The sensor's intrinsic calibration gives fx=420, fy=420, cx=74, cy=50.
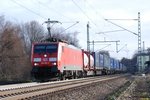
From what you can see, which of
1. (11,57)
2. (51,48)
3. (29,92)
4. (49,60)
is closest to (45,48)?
(51,48)

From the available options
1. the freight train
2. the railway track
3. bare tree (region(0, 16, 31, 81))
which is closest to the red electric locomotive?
the freight train

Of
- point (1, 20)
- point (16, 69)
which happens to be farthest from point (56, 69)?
point (1, 20)

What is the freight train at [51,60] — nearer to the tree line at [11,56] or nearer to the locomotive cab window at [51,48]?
the locomotive cab window at [51,48]

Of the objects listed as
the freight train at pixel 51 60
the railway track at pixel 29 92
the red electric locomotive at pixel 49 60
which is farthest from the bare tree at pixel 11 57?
the railway track at pixel 29 92

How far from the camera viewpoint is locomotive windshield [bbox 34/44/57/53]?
35406mm

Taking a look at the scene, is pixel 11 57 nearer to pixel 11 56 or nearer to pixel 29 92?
pixel 11 56

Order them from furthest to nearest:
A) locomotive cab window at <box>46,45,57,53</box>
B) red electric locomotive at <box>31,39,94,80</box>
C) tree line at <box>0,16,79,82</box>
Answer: tree line at <box>0,16,79,82</box>, locomotive cab window at <box>46,45,57,53</box>, red electric locomotive at <box>31,39,94,80</box>

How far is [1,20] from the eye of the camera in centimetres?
8069

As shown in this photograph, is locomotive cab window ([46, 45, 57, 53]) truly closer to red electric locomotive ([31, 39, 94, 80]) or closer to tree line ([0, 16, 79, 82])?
red electric locomotive ([31, 39, 94, 80])

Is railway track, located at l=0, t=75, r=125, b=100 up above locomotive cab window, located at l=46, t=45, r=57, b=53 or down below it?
below

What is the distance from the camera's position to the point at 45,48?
35625 millimetres

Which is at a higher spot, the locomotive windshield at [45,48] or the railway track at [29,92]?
the locomotive windshield at [45,48]

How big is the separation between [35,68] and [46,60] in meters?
1.14

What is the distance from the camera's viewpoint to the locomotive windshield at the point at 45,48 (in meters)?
35.4
